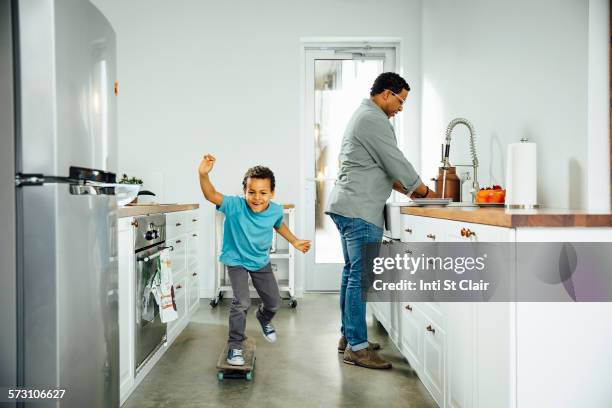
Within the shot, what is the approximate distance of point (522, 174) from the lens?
171cm

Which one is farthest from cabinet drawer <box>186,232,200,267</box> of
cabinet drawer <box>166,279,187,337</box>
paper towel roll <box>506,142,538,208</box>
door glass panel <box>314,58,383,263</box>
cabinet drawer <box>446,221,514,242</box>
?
paper towel roll <box>506,142,538,208</box>

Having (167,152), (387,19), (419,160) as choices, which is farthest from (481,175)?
(167,152)

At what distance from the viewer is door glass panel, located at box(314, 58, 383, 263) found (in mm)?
4645

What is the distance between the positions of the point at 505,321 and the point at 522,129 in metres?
1.35

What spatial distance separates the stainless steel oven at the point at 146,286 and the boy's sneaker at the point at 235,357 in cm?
39

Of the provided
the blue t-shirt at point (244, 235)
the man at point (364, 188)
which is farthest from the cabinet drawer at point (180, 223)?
the man at point (364, 188)

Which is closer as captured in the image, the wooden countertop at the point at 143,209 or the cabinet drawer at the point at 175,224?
the wooden countertop at the point at 143,209

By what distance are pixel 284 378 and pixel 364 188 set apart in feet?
3.32

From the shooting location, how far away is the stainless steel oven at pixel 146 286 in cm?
230

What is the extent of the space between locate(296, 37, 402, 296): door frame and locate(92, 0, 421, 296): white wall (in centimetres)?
6

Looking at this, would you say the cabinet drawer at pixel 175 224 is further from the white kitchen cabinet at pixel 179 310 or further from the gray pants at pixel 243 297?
the gray pants at pixel 243 297

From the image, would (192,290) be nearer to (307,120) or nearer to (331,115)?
(307,120)

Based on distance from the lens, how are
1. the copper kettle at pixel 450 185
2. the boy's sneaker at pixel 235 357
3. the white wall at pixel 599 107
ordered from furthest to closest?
1. the copper kettle at pixel 450 185
2. the boy's sneaker at pixel 235 357
3. the white wall at pixel 599 107

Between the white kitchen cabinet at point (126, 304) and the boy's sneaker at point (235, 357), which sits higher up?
A: the white kitchen cabinet at point (126, 304)
